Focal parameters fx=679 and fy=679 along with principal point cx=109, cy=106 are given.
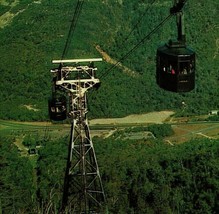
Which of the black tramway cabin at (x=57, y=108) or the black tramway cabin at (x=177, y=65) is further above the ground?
the black tramway cabin at (x=177, y=65)

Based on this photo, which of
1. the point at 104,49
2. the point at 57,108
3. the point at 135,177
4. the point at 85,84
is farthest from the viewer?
the point at 104,49

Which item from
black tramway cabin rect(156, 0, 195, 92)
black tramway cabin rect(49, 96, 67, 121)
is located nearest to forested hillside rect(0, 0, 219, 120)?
black tramway cabin rect(49, 96, 67, 121)

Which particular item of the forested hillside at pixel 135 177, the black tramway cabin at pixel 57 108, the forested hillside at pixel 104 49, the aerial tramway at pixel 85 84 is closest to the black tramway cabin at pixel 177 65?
the aerial tramway at pixel 85 84

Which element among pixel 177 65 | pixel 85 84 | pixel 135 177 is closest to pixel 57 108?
pixel 85 84

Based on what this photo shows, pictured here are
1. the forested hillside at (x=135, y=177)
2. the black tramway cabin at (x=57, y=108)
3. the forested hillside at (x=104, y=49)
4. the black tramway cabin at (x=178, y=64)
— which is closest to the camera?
the black tramway cabin at (x=178, y=64)

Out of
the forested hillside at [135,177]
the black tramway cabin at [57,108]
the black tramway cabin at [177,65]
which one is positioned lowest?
the forested hillside at [135,177]

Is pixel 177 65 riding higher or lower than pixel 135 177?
higher

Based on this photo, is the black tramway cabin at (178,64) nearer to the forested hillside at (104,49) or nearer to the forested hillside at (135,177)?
the forested hillside at (135,177)

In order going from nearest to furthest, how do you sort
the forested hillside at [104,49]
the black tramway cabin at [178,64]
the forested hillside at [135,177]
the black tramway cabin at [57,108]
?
the black tramway cabin at [178,64] < the black tramway cabin at [57,108] < the forested hillside at [135,177] < the forested hillside at [104,49]

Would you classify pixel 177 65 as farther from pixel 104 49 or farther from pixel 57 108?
pixel 104 49
